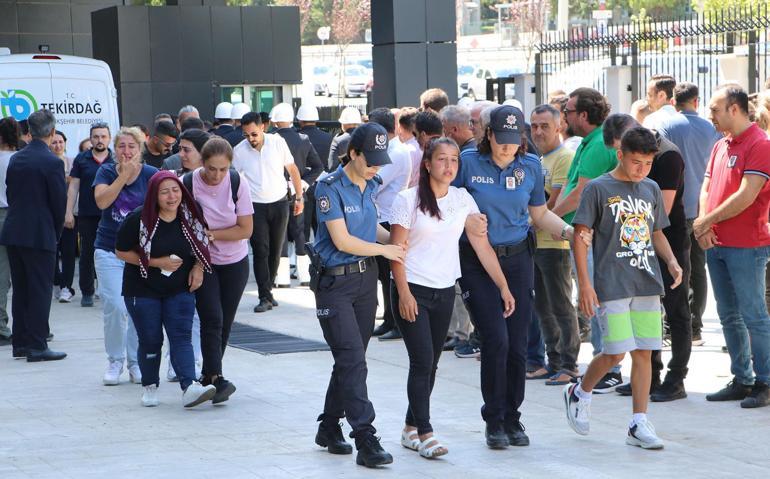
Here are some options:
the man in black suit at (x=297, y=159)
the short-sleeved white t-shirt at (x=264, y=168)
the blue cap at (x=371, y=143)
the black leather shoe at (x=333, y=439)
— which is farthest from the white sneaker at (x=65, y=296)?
the blue cap at (x=371, y=143)

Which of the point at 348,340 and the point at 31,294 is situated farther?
the point at 31,294

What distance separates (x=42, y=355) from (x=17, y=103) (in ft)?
20.8

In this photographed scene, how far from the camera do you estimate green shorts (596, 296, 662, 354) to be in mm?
7090

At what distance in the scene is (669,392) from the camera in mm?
8359

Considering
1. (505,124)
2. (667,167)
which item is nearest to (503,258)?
(505,124)

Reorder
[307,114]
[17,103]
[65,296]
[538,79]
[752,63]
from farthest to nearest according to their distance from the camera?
[538,79]
[752,63]
[17,103]
[307,114]
[65,296]

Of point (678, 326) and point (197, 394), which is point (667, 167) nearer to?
point (678, 326)

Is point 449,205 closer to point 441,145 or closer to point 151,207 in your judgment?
point 441,145

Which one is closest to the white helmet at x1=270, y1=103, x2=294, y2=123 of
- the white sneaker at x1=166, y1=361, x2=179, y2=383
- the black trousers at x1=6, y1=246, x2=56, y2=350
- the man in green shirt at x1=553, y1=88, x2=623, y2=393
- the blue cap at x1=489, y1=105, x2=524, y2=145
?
the black trousers at x1=6, y1=246, x2=56, y2=350

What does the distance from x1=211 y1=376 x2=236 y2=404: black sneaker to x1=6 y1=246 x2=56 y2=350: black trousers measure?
2622 millimetres

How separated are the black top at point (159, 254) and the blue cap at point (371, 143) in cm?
199

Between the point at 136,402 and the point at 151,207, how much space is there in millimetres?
1439

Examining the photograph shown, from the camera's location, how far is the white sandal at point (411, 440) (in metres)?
7.08

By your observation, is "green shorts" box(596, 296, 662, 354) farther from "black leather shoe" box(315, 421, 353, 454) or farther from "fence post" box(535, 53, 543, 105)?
"fence post" box(535, 53, 543, 105)
